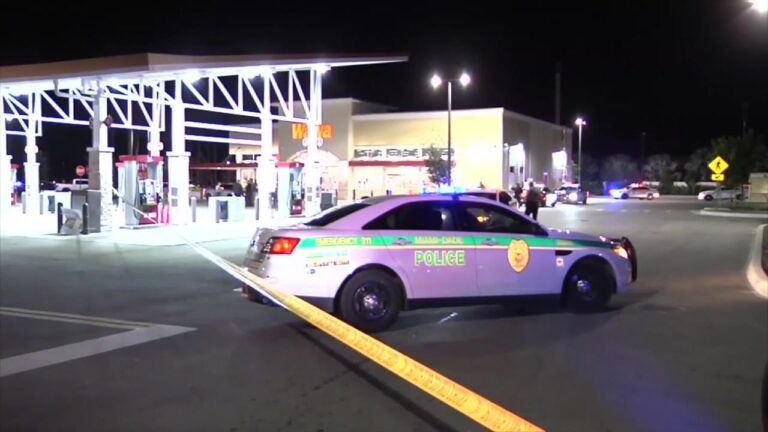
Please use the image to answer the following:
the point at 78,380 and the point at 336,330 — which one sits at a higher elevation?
the point at 336,330

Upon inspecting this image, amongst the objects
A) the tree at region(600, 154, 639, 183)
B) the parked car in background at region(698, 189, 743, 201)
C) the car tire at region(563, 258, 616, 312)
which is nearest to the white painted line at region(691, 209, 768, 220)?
the parked car in background at region(698, 189, 743, 201)

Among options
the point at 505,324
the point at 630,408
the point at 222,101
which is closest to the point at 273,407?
the point at 630,408

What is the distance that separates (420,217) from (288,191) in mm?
22683

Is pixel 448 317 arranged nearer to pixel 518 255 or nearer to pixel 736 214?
pixel 518 255

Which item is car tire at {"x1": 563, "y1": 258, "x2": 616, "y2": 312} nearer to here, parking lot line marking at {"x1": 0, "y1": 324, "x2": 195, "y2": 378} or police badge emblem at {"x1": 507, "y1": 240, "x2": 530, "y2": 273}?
police badge emblem at {"x1": 507, "y1": 240, "x2": 530, "y2": 273}

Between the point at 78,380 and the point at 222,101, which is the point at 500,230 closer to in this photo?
the point at 78,380

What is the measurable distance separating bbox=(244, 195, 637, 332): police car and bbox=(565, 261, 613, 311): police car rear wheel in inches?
1.0

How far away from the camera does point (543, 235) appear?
29.8 ft

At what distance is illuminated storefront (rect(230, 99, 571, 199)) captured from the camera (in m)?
58.3

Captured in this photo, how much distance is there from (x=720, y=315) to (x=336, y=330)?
6.13 metres

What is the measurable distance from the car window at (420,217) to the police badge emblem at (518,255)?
2.51ft

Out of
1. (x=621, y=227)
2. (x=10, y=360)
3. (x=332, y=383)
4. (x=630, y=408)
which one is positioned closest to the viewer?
(x=630, y=408)

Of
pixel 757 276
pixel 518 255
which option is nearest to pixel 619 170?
pixel 757 276

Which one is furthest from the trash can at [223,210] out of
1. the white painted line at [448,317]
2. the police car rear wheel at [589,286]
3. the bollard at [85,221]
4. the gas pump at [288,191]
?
the police car rear wheel at [589,286]
